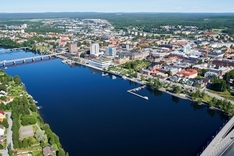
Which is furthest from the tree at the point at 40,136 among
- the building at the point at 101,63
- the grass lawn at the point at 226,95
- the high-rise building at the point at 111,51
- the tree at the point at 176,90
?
the high-rise building at the point at 111,51

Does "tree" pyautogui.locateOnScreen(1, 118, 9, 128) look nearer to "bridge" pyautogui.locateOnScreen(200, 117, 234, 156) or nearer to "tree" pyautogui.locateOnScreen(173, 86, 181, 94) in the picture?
"bridge" pyautogui.locateOnScreen(200, 117, 234, 156)

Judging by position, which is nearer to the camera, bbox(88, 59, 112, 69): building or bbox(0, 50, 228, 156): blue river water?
bbox(0, 50, 228, 156): blue river water

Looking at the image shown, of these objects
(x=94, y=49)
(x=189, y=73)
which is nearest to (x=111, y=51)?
(x=94, y=49)

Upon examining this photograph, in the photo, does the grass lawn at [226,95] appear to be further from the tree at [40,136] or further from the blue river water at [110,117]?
the tree at [40,136]

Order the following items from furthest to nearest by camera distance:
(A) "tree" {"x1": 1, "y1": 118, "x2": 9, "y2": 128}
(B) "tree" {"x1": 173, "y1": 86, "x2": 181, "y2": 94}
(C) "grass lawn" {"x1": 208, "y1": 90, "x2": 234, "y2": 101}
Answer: (B) "tree" {"x1": 173, "y1": 86, "x2": 181, "y2": 94} < (C) "grass lawn" {"x1": 208, "y1": 90, "x2": 234, "y2": 101} < (A) "tree" {"x1": 1, "y1": 118, "x2": 9, "y2": 128}

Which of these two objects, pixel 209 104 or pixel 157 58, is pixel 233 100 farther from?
pixel 157 58

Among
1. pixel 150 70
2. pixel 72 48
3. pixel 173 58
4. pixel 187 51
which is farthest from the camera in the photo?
pixel 72 48

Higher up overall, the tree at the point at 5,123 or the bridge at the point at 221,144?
the bridge at the point at 221,144

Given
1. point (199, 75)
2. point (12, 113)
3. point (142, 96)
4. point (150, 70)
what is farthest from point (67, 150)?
point (199, 75)

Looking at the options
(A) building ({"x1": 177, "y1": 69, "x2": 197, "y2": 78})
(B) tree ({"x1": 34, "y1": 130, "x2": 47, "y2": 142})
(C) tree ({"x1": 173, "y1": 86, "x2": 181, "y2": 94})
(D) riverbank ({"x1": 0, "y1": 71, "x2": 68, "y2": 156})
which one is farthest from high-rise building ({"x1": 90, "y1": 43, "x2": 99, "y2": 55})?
(B) tree ({"x1": 34, "y1": 130, "x2": 47, "y2": 142})
